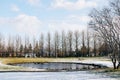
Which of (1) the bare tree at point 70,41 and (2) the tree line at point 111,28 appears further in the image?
(1) the bare tree at point 70,41

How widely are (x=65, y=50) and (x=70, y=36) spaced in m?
5.15

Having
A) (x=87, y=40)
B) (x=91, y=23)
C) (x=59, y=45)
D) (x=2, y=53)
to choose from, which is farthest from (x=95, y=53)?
(x=91, y=23)

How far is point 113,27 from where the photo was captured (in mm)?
34000

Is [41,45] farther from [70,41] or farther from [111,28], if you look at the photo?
[111,28]

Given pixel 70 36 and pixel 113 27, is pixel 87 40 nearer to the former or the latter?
pixel 70 36

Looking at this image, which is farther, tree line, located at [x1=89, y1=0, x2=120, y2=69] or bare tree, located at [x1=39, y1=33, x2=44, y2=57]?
bare tree, located at [x1=39, y1=33, x2=44, y2=57]

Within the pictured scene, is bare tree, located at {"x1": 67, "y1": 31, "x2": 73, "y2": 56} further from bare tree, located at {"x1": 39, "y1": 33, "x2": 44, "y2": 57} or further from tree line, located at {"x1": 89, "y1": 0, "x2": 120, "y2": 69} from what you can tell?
tree line, located at {"x1": 89, "y1": 0, "x2": 120, "y2": 69}

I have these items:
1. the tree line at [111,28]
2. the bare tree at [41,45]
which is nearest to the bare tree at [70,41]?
the bare tree at [41,45]

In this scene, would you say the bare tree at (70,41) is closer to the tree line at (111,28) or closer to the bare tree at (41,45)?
the bare tree at (41,45)

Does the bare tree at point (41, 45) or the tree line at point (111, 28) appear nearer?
the tree line at point (111, 28)

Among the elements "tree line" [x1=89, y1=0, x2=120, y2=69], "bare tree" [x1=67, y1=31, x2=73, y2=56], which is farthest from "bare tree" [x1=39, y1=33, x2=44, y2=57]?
"tree line" [x1=89, y1=0, x2=120, y2=69]

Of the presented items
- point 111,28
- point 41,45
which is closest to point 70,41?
point 41,45

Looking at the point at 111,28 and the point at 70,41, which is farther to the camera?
the point at 70,41

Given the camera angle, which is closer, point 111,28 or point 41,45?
point 111,28
